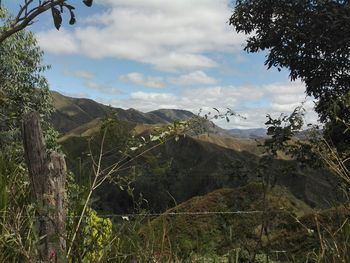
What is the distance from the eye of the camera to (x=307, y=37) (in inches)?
480

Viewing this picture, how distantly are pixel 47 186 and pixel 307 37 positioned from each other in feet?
32.2

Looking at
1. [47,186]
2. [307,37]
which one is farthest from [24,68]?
[47,186]

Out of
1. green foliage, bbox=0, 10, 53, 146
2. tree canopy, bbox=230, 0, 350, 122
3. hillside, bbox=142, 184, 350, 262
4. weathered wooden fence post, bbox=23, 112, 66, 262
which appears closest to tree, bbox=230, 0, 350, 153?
tree canopy, bbox=230, 0, 350, 122

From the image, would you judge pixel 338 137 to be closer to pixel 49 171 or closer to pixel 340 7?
pixel 340 7

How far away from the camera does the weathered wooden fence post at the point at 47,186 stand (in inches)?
130

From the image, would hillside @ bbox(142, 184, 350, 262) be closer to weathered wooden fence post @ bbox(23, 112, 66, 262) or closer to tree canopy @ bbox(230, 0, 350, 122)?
weathered wooden fence post @ bbox(23, 112, 66, 262)

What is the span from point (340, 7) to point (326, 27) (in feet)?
1.86

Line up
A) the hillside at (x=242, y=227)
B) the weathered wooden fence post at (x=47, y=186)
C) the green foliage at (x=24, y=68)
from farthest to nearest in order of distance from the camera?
the green foliage at (x=24, y=68)
the hillside at (x=242, y=227)
the weathered wooden fence post at (x=47, y=186)

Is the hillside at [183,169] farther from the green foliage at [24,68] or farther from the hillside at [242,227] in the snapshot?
the green foliage at [24,68]

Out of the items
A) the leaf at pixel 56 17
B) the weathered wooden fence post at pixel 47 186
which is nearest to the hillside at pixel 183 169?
the weathered wooden fence post at pixel 47 186

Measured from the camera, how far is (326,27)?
1174 cm

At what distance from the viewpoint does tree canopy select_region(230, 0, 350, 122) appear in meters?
11.7

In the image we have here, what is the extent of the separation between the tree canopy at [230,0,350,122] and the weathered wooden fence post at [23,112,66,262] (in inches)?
348

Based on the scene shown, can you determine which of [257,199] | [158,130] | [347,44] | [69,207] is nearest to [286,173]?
[158,130]
